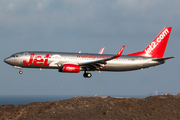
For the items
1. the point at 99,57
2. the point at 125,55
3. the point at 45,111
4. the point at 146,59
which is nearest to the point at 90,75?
the point at 99,57

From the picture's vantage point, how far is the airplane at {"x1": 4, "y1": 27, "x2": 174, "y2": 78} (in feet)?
133

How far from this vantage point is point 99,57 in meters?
43.9

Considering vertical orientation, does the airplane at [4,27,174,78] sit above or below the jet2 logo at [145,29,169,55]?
below

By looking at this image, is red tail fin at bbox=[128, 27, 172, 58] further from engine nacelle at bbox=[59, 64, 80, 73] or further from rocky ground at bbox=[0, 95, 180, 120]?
rocky ground at bbox=[0, 95, 180, 120]

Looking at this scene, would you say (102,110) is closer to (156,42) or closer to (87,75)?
(87,75)

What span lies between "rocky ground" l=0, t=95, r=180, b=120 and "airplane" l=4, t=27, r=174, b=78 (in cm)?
1204

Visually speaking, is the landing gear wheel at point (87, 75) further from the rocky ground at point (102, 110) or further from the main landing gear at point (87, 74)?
the rocky ground at point (102, 110)

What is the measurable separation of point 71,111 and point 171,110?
442 inches

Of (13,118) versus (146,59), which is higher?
(146,59)

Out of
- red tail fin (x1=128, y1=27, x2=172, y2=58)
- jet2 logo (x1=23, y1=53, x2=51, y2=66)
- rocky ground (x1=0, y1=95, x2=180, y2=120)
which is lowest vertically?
rocky ground (x1=0, y1=95, x2=180, y2=120)

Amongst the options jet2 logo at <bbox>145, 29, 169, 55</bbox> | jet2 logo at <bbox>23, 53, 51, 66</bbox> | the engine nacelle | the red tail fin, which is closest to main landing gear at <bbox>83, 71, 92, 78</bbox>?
the engine nacelle

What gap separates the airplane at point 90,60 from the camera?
4056 centimetres

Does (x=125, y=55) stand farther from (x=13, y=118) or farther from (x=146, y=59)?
(x=13, y=118)

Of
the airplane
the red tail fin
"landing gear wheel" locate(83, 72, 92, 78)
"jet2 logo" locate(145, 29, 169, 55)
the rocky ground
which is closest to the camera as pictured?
the rocky ground
